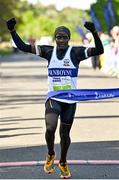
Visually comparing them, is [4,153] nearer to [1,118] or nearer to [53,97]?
[53,97]

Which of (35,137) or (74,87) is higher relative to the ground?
(74,87)

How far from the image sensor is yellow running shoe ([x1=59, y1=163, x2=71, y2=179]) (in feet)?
27.3

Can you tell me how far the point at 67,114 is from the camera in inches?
333

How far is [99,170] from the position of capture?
28.7 feet

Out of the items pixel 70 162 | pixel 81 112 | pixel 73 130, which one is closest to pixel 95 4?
pixel 81 112

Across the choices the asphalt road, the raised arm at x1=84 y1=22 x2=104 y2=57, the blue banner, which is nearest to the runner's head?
the raised arm at x1=84 y1=22 x2=104 y2=57

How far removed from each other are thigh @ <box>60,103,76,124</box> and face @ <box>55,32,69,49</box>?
0.70 meters

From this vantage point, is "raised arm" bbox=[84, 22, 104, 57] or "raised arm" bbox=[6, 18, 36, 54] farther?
"raised arm" bbox=[6, 18, 36, 54]

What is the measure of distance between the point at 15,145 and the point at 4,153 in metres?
0.85

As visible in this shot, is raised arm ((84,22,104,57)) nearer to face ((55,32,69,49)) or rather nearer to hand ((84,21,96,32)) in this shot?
hand ((84,21,96,32))

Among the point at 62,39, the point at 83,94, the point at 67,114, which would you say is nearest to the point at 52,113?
the point at 67,114

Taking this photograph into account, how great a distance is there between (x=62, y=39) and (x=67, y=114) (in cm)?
87

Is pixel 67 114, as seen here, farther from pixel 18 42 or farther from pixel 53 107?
pixel 18 42

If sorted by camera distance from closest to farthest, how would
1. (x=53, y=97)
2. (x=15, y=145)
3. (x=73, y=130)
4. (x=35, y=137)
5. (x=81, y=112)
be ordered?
(x=53, y=97) → (x=15, y=145) → (x=35, y=137) → (x=73, y=130) → (x=81, y=112)
